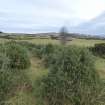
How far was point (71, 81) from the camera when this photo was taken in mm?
10938

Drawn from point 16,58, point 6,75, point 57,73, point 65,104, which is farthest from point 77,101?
point 16,58

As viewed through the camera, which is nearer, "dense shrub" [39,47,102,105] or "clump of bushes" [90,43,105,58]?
"dense shrub" [39,47,102,105]

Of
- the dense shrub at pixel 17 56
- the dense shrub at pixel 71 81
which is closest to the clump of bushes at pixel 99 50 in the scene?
the dense shrub at pixel 17 56

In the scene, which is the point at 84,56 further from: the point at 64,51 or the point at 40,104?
the point at 40,104

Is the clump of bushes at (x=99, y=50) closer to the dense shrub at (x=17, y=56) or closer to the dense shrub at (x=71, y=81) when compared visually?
the dense shrub at (x=17, y=56)

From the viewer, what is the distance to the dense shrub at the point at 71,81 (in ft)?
35.3

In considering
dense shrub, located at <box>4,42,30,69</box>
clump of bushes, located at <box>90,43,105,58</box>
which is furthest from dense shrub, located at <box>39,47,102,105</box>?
clump of bushes, located at <box>90,43,105,58</box>

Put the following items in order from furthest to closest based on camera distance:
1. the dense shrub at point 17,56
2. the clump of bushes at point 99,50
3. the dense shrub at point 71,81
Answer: the clump of bushes at point 99,50
the dense shrub at point 17,56
the dense shrub at point 71,81

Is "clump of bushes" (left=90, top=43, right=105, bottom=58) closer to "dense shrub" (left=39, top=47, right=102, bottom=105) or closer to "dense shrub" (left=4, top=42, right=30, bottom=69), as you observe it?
"dense shrub" (left=4, top=42, right=30, bottom=69)

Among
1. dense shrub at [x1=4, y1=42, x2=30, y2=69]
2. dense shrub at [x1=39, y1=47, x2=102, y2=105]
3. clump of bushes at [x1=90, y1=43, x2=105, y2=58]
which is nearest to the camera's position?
dense shrub at [x1=39, y1=47, x2=102, y2=105]

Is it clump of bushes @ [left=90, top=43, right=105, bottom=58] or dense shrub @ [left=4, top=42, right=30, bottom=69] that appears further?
clump of bushes @ [left=90, top=43, right=105, bottom=58]

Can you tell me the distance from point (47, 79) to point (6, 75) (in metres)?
1.73

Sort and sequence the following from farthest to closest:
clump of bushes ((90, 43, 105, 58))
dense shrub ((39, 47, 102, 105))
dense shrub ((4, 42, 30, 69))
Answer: clump of bushes ((90, 43, 105, 58)) < dense shrub ((4, 42, 30, 69)) < dense shrub ((39, 47, 102, 105))

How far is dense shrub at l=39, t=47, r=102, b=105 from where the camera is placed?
10.8m
